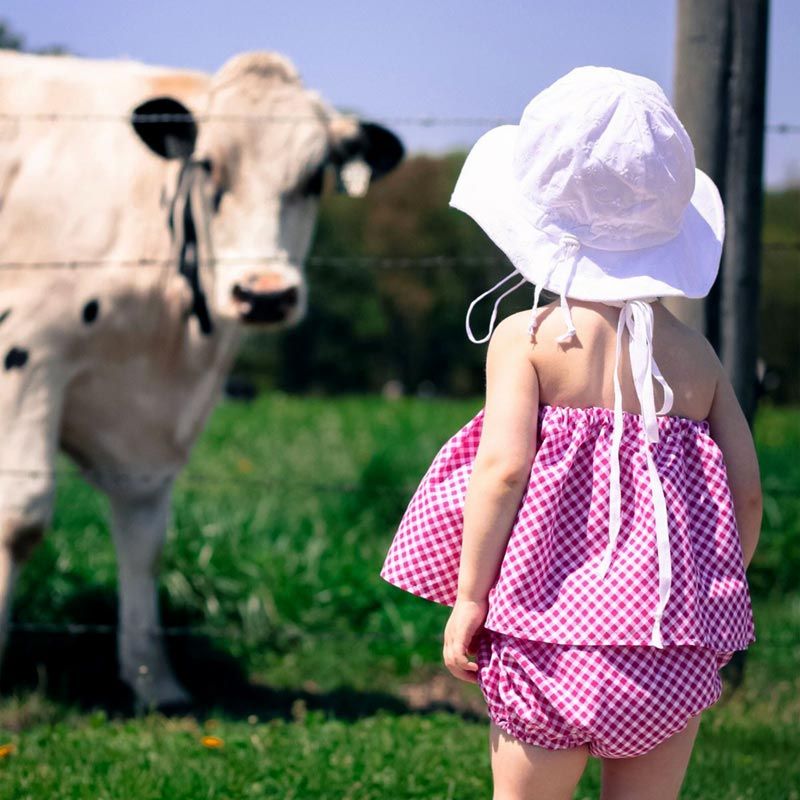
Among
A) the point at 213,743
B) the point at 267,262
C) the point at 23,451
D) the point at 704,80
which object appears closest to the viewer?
the point at 213,743

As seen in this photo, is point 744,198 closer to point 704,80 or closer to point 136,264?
point 704,80

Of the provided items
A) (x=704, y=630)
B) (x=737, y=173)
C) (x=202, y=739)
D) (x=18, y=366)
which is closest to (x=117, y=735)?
(x=202, y=739)

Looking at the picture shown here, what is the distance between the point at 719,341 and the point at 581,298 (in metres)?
1.72

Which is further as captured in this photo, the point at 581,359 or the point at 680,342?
the point at 680,342

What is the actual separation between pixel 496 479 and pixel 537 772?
476mm

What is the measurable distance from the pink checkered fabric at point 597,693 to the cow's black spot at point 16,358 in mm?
2099

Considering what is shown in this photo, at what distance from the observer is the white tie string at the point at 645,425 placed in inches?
71.6

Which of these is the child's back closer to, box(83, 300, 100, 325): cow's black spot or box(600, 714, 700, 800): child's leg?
box(600, 714, 700, 800): child's leg

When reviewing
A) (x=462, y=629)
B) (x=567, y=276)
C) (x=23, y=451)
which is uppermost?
(x=567, y=276)

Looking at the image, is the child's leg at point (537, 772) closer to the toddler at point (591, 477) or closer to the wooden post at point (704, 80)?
the toddler at point (591, 477)

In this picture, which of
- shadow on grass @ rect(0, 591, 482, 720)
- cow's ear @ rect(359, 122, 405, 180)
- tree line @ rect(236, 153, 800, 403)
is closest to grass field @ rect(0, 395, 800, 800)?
shadow on grass @ rect(0, 591, 482, 720)

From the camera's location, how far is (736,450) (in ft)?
6.61

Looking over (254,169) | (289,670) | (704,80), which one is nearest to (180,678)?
(289,670)

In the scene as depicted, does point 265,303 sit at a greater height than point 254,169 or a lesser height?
lesser
